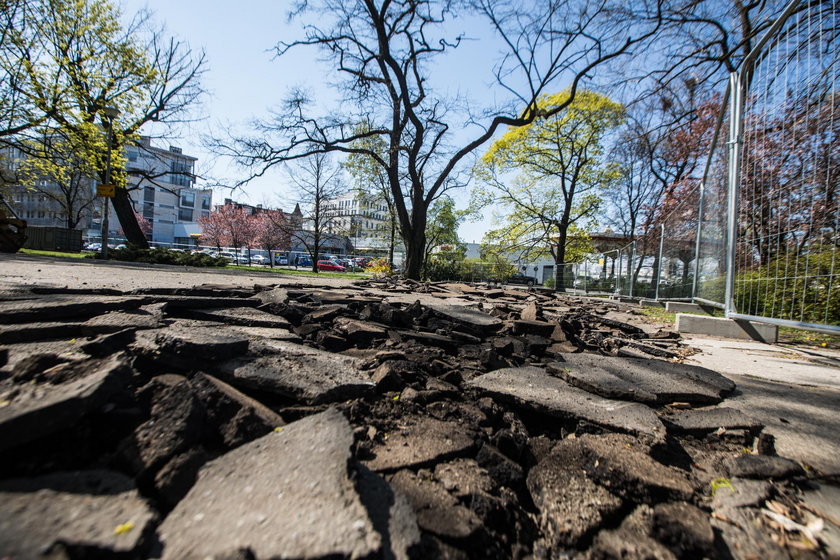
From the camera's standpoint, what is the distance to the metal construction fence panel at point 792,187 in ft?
11.2

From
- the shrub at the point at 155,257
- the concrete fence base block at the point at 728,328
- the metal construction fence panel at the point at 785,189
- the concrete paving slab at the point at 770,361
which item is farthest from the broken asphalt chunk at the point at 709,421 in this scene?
the shrub at the point at 155,257

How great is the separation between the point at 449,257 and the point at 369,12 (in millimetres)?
20969

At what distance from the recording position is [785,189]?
388cm

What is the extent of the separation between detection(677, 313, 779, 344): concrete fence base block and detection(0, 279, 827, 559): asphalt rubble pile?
3.23 meters

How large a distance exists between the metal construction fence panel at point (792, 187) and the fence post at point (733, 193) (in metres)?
0.03

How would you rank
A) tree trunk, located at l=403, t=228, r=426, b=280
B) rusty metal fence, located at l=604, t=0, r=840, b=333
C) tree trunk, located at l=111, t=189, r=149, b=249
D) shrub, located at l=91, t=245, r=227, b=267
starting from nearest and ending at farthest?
1. rusty metal fence, located at l=604, t=0, r=840, b=333
2. shrub, located at l=91, t=245, r=227, b=267
3. tree trunk, located at l=403, t=228, r=426, b=280
4. tree trunk, located at l=111, t=189, r=149, b=249

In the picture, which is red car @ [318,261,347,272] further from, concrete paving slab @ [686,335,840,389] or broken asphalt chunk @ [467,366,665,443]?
broken asphalt chunk @ [467,366,665,443]

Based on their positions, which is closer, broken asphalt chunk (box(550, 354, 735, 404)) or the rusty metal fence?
broken asphalt chunk (box(550, 354, 735, 404))

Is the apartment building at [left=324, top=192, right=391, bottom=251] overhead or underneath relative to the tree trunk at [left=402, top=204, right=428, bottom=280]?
overhead

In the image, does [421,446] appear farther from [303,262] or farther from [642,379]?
[303,262]

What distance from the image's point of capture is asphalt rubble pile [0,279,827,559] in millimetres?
945

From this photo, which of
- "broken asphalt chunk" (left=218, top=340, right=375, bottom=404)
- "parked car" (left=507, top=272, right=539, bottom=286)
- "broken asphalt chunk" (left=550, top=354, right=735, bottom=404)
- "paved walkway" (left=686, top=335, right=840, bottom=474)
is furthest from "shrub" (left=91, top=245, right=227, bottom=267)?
"parked car" (left=507, top=272, right=539, bottom=286)

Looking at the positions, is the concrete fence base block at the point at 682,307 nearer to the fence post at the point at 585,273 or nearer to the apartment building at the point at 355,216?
the fence post at the point at 585,273

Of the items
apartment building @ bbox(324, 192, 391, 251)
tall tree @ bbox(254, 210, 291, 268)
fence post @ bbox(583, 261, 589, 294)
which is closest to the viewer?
fence post @ bbox(583, 261, 589, 294)
